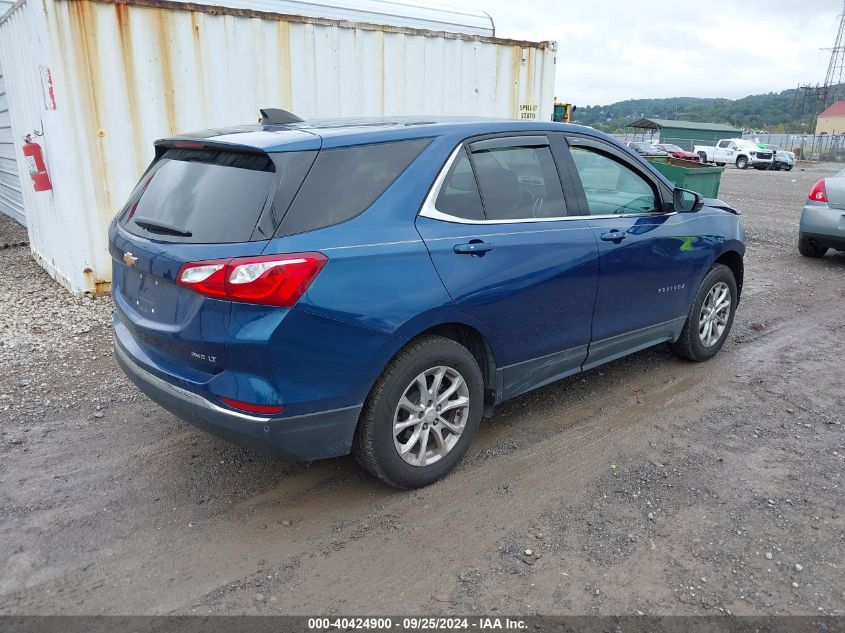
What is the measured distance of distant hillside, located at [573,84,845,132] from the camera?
97.9 m

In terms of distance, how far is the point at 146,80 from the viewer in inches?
258

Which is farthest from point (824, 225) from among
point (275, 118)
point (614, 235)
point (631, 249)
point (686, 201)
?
point (275, 118)

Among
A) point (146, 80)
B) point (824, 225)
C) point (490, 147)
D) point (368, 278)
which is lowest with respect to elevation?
point (824, 225)

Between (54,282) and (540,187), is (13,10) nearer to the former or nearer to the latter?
(54,282)

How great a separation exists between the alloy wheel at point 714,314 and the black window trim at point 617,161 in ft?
2.96

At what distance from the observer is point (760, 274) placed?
8.57m

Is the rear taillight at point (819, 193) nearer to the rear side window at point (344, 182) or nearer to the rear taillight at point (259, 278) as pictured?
the rear side window at point (344, 182)

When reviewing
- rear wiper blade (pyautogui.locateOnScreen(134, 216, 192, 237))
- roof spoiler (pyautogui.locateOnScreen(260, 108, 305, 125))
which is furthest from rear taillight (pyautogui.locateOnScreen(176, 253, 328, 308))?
roof spoiler (pyautogui.locateOnScreen(260, 108, 305, 125))

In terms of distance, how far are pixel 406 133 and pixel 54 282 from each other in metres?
5.72

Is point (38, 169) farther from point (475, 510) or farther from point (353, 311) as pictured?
point (475, 510)

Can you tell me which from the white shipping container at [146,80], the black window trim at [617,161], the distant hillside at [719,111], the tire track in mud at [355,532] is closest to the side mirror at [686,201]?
the black window trim at [617,161]

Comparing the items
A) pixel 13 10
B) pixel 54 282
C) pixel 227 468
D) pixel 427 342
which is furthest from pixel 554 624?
pixel 13 10

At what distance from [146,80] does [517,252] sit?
4807 mm

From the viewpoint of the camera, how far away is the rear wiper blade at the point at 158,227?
2998 mm
